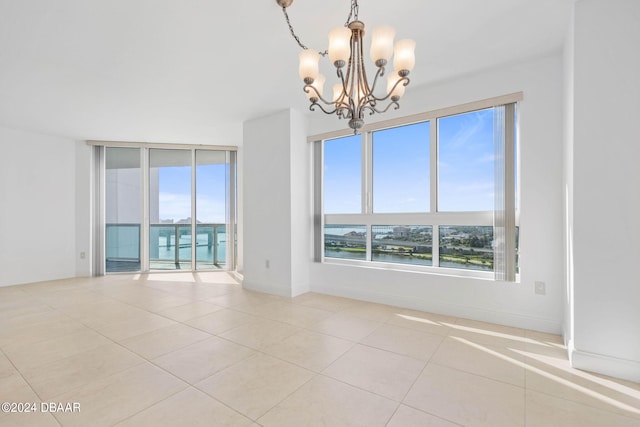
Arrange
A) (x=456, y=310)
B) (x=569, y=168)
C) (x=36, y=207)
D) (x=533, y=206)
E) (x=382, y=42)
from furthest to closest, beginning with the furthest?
(x=36, y=207) → (x=456, y=310) → (x=533, y=206) → (x=569, y=168) → (x=382, y=42)

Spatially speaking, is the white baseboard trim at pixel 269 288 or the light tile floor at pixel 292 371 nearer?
the light tile floor at pixel 292 371

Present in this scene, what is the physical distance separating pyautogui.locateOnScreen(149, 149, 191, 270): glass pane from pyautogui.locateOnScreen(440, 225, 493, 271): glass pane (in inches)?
192

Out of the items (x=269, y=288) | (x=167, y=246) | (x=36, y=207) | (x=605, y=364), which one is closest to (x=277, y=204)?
(x=269, y=288)

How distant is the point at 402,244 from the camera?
3693mm

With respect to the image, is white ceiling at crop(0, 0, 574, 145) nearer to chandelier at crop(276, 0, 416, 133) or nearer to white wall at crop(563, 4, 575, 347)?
white wall at crop(563, 4, 575, 347)

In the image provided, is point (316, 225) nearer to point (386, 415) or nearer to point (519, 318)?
point (519, 318)

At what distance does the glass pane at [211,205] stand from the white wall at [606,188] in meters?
5.57

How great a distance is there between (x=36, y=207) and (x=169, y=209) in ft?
6.60

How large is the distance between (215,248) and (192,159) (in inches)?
74.6

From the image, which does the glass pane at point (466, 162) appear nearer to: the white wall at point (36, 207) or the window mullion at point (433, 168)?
the window mullion at point (433, 168)

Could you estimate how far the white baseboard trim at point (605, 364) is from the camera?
194cm

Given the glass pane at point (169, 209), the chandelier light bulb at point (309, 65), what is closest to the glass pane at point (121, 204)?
the glass pane at point (169, 209)

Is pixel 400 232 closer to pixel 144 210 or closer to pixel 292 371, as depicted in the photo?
pixel 292 371

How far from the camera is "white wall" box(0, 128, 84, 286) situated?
186 inches
